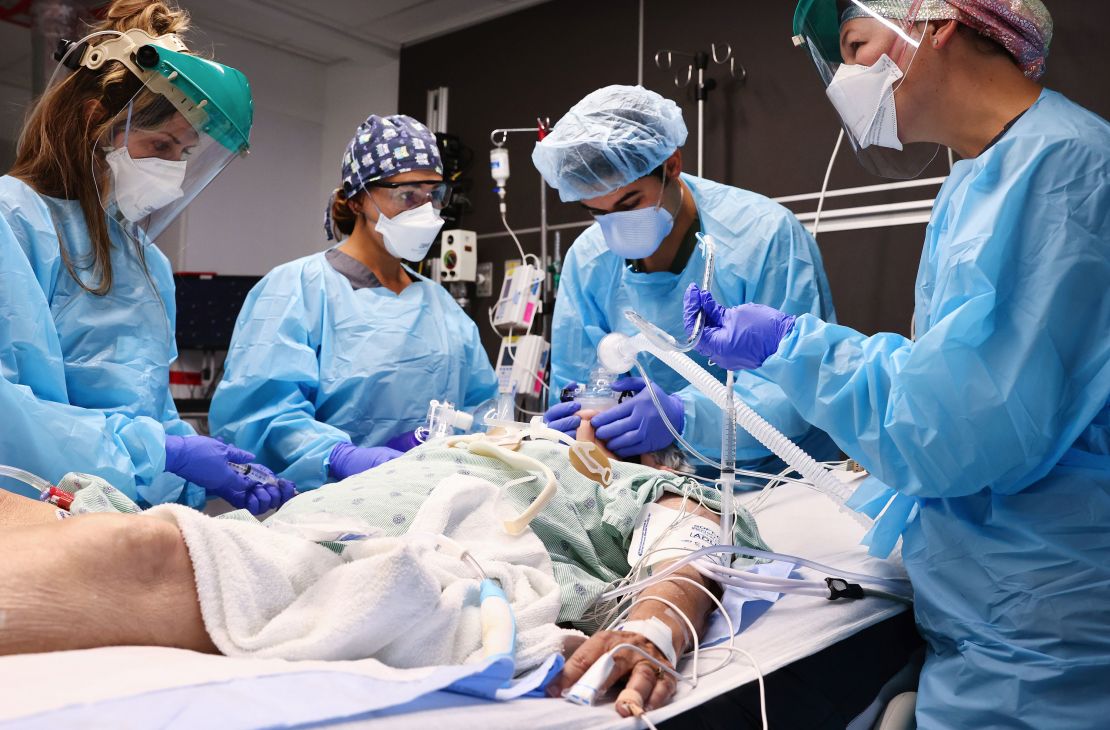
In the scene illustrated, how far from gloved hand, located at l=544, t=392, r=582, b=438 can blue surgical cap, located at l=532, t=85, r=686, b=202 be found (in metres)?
0.58

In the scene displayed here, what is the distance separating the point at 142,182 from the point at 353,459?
0.81 m

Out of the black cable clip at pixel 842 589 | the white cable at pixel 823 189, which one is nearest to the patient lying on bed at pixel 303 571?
the black cable clip at pixel 842 589

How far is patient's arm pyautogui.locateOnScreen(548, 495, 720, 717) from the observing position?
1.03 meters

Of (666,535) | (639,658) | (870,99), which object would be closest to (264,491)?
(666,535)

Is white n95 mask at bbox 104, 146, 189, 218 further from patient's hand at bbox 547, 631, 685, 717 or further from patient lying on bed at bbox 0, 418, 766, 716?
patient's hand at bbox 547, 631, 685, 717

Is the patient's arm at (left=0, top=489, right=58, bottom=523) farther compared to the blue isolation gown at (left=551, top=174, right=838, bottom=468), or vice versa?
the blue isolation gown at (left=551, top=174, right=838, bottom=468)

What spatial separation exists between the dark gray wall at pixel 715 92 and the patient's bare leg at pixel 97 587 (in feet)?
9.45

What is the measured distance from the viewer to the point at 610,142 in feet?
7.50

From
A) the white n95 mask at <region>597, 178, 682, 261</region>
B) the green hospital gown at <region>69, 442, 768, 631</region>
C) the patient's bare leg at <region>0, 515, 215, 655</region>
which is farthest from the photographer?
the white n95 mask at <region>597, 178, 682, 261</region>

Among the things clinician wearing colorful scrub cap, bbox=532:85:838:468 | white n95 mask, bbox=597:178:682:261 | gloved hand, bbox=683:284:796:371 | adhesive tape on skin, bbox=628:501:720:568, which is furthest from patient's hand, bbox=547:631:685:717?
white n95 mask, bbox=597:178:682:261

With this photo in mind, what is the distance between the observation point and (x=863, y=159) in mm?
1696

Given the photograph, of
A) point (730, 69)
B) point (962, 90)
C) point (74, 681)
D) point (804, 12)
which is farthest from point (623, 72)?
point (74, 681)

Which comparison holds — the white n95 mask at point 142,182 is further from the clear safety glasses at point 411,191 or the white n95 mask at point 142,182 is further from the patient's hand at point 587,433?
the patient's hand at point 587,433

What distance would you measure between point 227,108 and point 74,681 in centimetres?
138
